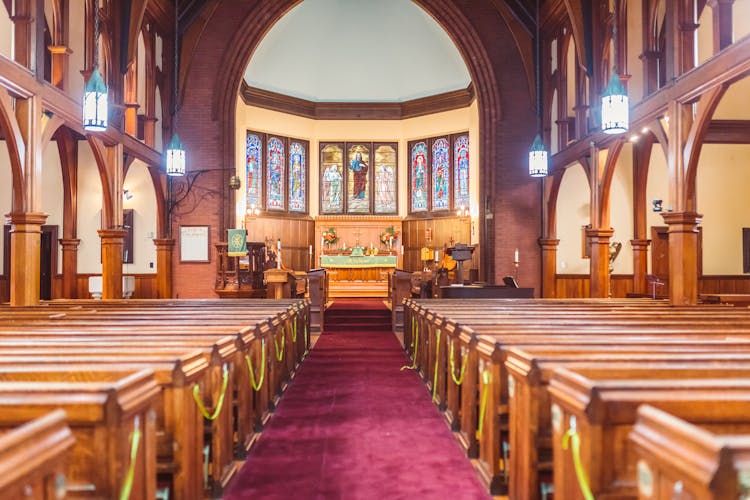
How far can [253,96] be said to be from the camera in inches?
723

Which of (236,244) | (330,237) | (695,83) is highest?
(695,83)

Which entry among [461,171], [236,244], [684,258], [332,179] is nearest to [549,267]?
[461,171]

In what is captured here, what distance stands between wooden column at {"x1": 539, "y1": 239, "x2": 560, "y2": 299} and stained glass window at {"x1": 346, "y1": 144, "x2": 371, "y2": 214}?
25.1 ft

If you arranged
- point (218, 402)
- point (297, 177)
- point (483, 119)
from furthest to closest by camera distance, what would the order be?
point (297, 177), point (483, 119), point (218, 402)

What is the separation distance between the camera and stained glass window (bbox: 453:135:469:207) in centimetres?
1883

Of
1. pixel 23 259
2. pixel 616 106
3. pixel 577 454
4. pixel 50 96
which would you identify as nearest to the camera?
pixel 577 454

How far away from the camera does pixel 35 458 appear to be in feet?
4.96

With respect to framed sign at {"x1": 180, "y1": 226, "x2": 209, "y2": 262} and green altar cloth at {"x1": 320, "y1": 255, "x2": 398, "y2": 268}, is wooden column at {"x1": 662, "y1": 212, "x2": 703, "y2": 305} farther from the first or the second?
green altar cloth at {"x1": 320, "y1": 255, "x2": 398, "y2": 268}

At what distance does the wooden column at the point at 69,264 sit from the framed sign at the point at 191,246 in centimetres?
214

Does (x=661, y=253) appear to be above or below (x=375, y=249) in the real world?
below

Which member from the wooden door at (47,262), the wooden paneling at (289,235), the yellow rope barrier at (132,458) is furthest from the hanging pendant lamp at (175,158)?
the yellow rope barrier at (132,458)

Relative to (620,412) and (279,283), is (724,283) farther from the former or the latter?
(620,412)

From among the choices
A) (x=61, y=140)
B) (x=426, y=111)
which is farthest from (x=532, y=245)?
(x=61, y=140)

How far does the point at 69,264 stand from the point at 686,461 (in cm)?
1381
